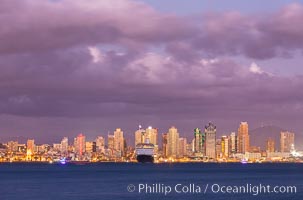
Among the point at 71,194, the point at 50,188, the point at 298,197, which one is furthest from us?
the point at 50,188

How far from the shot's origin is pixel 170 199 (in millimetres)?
101125

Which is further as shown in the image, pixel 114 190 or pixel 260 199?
pixel 114 190

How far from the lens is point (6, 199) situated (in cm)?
11188

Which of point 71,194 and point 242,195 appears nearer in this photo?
point 242,195

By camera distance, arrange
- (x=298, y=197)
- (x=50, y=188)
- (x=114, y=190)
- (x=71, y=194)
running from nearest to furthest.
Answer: (x=298, y=197) < (x=71, y=194) < (x=114, y=190) < (x=50, y=188)

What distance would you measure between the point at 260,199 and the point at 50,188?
171ft

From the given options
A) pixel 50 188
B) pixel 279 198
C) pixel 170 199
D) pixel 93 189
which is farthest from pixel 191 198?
pixel 50 188

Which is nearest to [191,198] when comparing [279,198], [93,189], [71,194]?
[279,198]

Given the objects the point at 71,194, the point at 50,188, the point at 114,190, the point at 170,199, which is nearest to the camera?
the point at 170,199

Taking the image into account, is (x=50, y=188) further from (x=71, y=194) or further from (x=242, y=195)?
(x=242, y=195)

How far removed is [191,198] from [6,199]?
105ft

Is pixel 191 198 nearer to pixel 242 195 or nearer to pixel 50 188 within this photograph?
pixel 242 195

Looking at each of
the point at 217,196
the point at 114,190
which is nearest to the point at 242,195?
the point at 217,196

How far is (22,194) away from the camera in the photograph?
12288 centimetres
